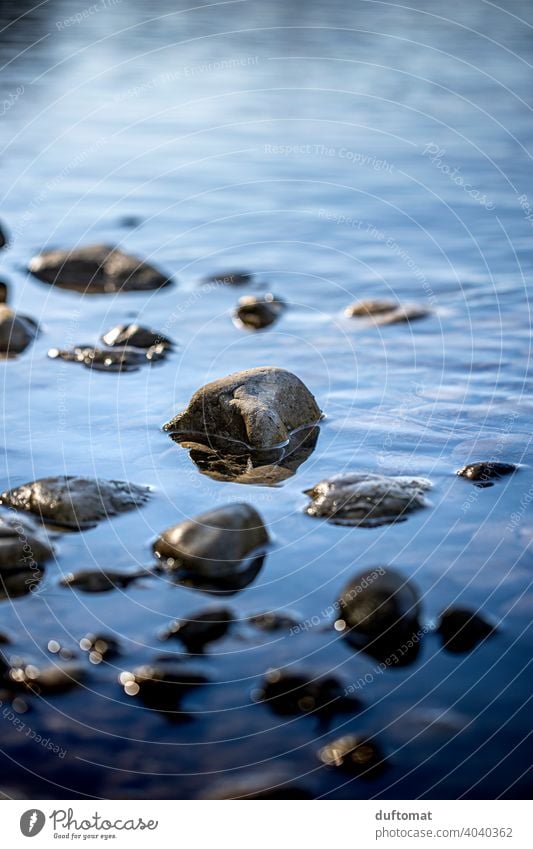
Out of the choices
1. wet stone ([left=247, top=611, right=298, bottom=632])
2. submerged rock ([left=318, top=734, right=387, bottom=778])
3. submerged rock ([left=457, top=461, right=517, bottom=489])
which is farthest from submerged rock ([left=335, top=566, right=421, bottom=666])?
submerged rock ([left=457, top=461, right=517, bottom=489])

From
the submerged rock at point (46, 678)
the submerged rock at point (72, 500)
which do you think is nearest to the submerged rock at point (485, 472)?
the submerged rock at point (72, 500)

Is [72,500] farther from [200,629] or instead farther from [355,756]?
[355,756]

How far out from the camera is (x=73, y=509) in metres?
6.88

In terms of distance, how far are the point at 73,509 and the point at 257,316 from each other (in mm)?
4525

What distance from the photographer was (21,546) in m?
6.33

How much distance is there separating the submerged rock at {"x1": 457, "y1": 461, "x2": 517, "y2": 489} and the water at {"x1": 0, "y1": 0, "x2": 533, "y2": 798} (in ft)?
0.30

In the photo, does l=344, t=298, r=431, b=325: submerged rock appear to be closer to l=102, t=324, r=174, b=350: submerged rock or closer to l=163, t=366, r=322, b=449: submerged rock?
l=102, t=324, r=174, b=350: submerged rock

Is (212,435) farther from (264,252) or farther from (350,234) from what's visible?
(350,234)

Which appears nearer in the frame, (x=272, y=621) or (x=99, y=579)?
(x=272, y=621)

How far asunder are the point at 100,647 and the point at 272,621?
97cm
